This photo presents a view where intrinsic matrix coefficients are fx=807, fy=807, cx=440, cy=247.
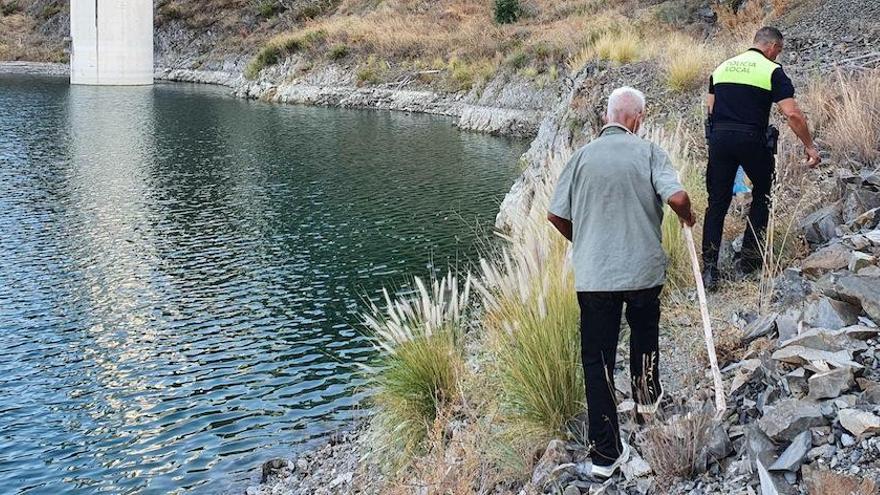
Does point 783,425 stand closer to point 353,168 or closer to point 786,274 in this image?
point 786,274

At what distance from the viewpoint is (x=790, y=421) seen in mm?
4598

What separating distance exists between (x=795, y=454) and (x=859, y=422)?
14.9 inches

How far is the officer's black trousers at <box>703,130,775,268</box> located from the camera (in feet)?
23.8

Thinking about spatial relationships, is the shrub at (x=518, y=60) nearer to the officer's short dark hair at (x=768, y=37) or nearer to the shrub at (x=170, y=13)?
the officer's short dark hair at (x=768, y=37)

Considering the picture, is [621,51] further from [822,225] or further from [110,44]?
[110,44]

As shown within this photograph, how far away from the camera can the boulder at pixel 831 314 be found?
5418mm

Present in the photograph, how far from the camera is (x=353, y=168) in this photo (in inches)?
1138

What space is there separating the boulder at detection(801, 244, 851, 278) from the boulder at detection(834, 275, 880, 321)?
2.92 feet

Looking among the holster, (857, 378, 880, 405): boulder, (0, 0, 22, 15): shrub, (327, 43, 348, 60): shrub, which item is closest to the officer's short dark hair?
the holster

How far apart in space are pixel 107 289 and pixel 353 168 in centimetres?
1461

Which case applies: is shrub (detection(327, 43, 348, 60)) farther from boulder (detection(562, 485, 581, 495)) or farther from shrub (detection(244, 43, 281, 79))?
boulder (detection(562, 485, 581, 495))

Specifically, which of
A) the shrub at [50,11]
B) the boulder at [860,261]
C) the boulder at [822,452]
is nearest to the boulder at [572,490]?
the boulder at [822,452]

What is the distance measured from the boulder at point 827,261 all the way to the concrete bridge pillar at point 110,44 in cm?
6994

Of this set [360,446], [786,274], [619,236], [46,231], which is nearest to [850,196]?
[786,274]
